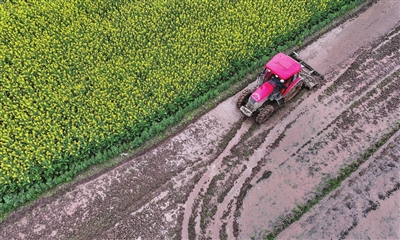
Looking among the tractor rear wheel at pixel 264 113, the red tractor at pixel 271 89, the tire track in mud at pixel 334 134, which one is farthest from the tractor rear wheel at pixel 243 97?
the tire track in mud at pixel 334 134

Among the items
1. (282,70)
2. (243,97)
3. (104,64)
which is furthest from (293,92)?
(104,64)

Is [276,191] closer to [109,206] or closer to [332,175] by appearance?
[332,175]

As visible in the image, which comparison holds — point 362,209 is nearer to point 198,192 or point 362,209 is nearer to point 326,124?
point 326,124

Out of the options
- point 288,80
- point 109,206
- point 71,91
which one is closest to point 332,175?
point 288,80

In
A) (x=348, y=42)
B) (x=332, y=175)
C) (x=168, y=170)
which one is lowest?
(x=332, y=175)

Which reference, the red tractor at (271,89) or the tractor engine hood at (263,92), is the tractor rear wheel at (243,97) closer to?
the red tractor at (271,89)

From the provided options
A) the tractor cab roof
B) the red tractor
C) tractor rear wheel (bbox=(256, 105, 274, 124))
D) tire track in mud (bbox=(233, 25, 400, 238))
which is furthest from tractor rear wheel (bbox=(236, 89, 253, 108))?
tire track in mud (bbox=(233, 25, 400, 238))

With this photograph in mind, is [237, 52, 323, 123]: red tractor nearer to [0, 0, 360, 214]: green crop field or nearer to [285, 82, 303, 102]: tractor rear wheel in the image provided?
[285, 82, 303, 102]: tractor rear wheel
